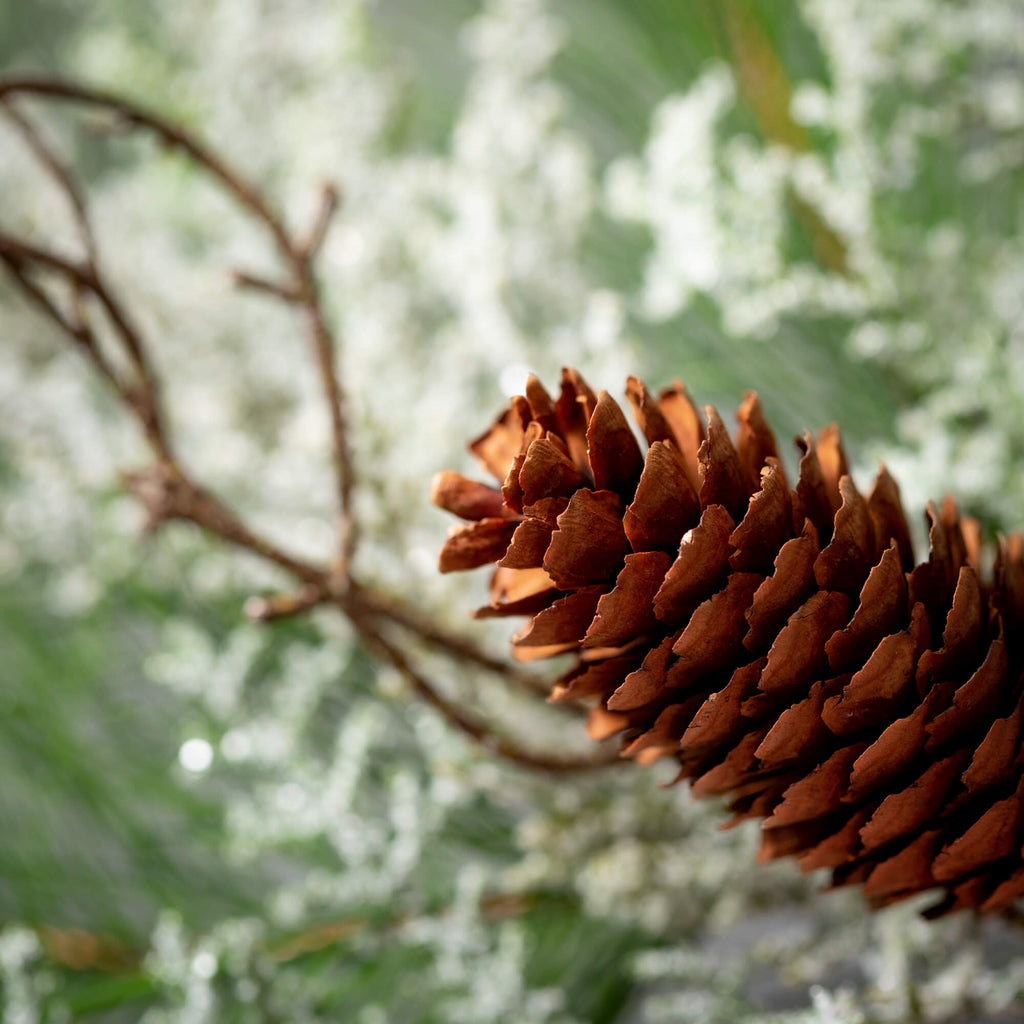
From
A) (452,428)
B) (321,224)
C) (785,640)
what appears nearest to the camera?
(785,640)

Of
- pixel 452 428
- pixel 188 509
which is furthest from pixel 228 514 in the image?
pixel 452 428

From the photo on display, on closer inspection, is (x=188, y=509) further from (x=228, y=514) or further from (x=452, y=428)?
(x=452, y=428)

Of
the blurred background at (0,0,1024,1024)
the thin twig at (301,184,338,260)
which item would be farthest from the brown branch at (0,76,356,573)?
the blurred background at (0,0,1024,1024)

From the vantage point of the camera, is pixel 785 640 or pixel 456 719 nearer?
pixel 785 640

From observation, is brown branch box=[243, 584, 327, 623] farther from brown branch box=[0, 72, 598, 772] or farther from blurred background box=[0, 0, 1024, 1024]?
blurred background box=[0, 0, 1024, 1024]

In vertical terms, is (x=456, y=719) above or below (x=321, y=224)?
below

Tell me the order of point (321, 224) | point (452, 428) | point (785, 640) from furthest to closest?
point (452, 428) < point (321, 224) < point (785, 640)
